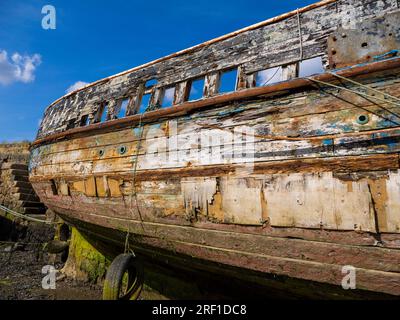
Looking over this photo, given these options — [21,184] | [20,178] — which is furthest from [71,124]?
[20,178]

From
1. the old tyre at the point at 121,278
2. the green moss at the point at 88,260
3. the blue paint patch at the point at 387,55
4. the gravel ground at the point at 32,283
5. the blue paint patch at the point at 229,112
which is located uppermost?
the blue paint patch at the point at 387,55

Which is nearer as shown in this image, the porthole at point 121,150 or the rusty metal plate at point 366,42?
the rusty metal plate at point 366,42

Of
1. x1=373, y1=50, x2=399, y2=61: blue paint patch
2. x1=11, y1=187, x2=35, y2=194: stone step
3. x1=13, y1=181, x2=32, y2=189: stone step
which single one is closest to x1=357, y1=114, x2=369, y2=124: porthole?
x1=373, y1=50, x2=399, y2=61: blue paint patch

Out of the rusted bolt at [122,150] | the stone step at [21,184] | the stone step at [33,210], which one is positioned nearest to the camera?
the rusted bolt at [122,150]

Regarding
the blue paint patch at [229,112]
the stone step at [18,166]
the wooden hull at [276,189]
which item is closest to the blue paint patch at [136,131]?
the wooden hull at [276,189]

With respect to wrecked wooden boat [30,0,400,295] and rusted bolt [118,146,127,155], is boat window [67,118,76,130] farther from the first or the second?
rusted bolt [118,146,127,155]

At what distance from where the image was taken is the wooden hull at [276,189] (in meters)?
2.29

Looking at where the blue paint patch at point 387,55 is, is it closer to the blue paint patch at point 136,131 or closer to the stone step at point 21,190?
the blue paint patch at point 136,131

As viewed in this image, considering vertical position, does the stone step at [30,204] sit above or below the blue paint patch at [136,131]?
below

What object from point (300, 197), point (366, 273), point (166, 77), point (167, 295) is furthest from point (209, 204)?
point (167, 295)

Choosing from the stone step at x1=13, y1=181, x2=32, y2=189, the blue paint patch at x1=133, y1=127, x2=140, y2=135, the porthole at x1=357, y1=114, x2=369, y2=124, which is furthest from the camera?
the stone step at x1=13, y1=181, x2=32, y2=189

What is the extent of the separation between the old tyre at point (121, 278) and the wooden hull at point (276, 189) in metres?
0.31

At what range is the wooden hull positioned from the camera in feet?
7.52

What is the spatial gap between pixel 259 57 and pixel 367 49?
3.24ft
